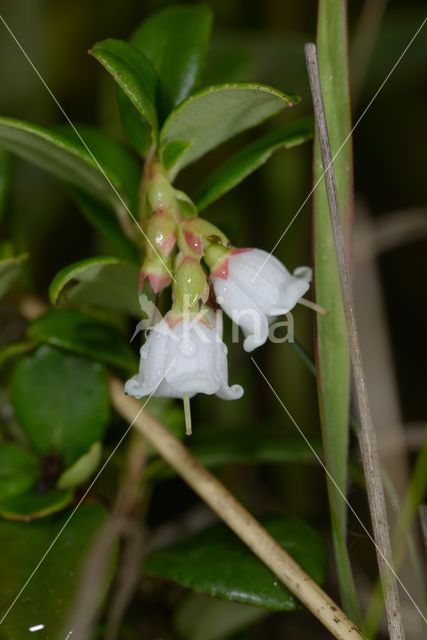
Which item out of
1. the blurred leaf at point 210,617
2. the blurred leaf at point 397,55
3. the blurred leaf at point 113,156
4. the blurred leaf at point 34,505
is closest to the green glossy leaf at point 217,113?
the blurred leaf at point 113,156

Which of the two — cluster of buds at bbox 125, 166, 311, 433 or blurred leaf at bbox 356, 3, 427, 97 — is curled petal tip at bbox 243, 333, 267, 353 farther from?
blurred leaf at bbox 356, 3, 427, 97

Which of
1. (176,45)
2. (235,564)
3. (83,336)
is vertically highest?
(176,45)

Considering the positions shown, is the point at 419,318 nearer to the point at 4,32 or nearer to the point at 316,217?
the point at 316,217

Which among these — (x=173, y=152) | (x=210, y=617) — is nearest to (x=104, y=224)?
(x=173, y=152)

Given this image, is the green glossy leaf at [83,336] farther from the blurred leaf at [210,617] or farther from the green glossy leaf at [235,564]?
the blurred leaf at [210,617]

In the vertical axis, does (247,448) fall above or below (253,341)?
below

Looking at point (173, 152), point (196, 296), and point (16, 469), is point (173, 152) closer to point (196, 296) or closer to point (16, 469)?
point (196, 296)

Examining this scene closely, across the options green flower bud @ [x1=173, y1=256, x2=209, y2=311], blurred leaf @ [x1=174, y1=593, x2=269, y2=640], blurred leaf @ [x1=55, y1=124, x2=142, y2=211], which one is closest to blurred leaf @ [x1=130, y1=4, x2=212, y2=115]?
blurred leaf @ [x1=55, y1=124, x2=142, y2=211]
